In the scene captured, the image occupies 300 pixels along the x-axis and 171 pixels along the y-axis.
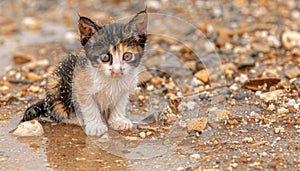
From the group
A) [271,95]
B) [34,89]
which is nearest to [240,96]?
[271,95]

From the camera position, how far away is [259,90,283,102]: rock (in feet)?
18.8

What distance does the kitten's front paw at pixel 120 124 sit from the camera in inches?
209

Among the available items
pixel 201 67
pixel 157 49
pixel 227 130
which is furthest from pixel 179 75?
pixel 227 130

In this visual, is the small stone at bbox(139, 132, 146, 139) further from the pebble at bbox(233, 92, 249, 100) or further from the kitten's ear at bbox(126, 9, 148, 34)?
the pebble at bbox(233, 92, 249, 100)

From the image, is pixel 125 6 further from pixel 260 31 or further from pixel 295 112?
pixel 295 112

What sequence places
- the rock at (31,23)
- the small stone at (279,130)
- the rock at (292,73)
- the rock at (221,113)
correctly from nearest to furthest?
the small stone at (279,130) → the rock at (221,113) → the rock at (292,73) → the rock at (31,23)

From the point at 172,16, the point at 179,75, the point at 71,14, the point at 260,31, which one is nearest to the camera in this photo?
the point at 179,75

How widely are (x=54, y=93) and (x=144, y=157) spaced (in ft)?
4.15

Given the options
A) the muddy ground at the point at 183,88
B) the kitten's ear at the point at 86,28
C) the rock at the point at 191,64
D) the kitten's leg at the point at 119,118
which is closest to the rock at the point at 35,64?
the muddy ground at the point at 183,88

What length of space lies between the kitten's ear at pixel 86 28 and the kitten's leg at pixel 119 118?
0.79 m

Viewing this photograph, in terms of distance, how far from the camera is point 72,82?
519 centimetres

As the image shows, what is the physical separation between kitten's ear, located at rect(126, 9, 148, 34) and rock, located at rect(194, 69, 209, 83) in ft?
6.24

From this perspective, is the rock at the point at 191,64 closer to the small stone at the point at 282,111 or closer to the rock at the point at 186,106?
the rock at the point at 186,106

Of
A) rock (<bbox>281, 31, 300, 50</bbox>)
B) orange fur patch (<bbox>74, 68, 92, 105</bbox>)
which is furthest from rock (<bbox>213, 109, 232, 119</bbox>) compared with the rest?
rock (<bbox>281, 31, 300, 50</bbox>)
